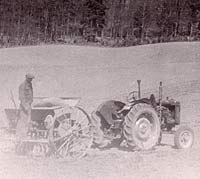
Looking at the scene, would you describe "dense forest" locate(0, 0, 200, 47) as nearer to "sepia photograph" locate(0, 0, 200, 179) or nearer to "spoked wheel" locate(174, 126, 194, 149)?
"sepia photograph" locate(0, 0, 200, 179)

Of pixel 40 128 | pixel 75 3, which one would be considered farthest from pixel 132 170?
pixel 75 3

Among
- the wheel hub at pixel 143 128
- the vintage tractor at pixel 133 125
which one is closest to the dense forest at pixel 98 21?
the vintage tractor at pixel 133 125

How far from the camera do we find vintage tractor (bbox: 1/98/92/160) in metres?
13.8

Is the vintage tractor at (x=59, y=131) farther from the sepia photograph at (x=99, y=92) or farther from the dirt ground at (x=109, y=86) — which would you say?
the dirt ground at (x=109, y=86)

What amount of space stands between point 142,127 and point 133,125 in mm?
546

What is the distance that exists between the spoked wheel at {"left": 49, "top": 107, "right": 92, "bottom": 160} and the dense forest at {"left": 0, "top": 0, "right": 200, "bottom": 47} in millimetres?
76895

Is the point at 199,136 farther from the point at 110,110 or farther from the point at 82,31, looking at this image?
the point at 82,31

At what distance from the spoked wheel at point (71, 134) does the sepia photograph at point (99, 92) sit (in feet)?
0.08

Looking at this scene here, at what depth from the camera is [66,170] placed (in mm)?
11469

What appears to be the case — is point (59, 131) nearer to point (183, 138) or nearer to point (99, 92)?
point (183, 138)

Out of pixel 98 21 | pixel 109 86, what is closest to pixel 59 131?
pixel 109 86

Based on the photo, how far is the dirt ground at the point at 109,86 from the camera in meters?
11.5

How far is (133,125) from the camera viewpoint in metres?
14.9

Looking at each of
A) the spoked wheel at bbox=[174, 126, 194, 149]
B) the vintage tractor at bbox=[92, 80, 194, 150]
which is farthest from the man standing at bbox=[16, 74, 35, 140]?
the spoked wheel at bbox=[174, 126, 194, 149]
